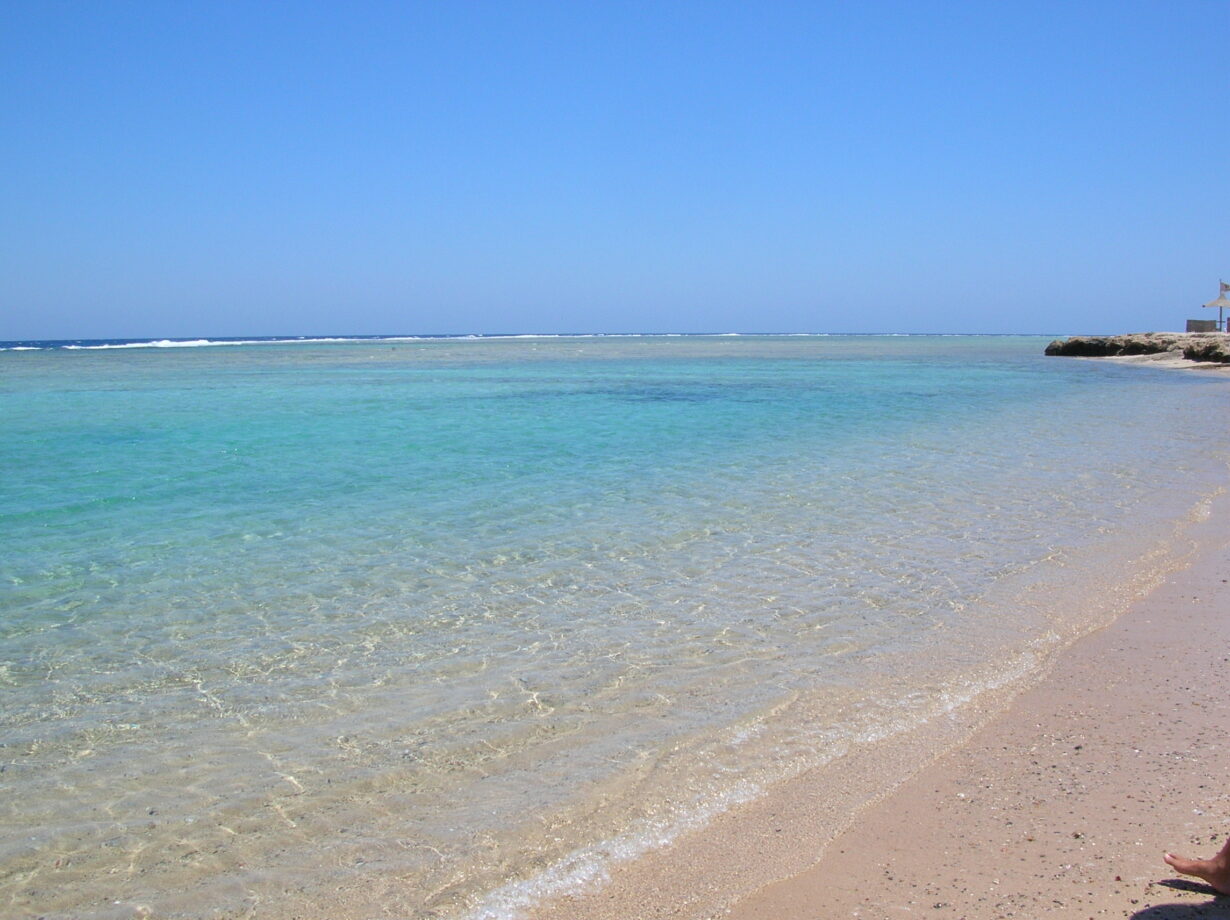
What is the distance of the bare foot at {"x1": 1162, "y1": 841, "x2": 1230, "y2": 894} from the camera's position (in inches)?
121

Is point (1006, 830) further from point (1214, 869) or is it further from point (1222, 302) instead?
point (1222, 302)

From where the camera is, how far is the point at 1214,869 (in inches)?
122

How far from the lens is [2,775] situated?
430 cm

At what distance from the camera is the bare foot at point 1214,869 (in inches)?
121

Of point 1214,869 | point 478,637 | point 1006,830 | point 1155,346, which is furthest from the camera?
point 1155,346

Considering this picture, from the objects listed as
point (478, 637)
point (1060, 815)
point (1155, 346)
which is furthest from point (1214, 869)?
point (1155, 346)

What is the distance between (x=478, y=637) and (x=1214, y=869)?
164 inches

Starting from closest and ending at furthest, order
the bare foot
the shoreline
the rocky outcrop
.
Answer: the bare foot, the shoreline, the rocky outcrop

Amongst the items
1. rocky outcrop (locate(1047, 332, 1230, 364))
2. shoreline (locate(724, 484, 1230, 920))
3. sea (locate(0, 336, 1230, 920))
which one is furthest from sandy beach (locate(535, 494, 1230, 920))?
rocky outcrop (locate(1047, 332, 1230, 364))

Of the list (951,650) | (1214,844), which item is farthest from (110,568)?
(1214,844)

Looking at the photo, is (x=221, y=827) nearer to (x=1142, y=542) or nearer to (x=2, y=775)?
(x=2, y=775)

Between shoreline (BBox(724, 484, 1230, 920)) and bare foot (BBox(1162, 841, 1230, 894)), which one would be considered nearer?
bare foot (BBox(1162, 841, 1230, 894))

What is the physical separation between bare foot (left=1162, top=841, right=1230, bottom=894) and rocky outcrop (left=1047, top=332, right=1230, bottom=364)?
41823mm

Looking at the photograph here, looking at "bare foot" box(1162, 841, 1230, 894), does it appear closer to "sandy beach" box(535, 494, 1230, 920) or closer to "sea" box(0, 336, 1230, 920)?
"sandy beach" box(535, 494, 1230, 920)
